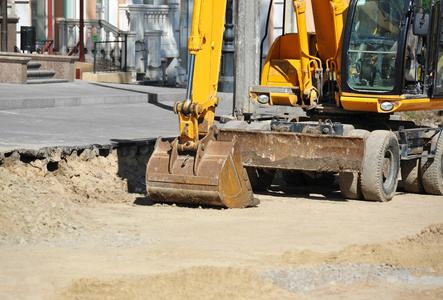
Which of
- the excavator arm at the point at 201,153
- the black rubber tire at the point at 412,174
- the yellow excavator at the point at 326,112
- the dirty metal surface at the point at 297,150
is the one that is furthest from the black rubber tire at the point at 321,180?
the excavator arm at the point at 201,153

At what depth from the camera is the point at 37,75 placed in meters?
24.3

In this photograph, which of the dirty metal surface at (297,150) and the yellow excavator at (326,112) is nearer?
the yellow excavator at (326,112)

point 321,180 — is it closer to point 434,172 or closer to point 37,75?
point 434,172

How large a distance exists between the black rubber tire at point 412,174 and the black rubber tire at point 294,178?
1600 mm

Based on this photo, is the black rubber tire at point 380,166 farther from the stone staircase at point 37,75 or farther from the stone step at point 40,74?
the stone step at point 40,74

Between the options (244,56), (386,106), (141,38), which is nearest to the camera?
(386,106)

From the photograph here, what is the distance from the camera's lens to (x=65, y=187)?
41.5ft

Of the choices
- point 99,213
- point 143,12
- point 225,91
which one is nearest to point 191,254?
point 99,213

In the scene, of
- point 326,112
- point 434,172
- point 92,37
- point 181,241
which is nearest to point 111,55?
point 92,37

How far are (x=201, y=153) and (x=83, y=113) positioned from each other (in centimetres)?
Answer: 762

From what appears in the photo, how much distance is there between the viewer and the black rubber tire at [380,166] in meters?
12.4

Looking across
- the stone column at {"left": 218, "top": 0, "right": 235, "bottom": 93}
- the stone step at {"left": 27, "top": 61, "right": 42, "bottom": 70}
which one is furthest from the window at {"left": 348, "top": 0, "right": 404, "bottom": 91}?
the stone step at {"left": 27, "top": 61, "right": 42, "bottom": 70}

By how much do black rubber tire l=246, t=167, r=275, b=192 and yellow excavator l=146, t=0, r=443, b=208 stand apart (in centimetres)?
2

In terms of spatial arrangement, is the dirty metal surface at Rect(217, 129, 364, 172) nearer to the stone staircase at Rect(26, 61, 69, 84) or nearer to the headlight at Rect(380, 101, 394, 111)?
the headlight at Rect(380, 101, 394, 111)
